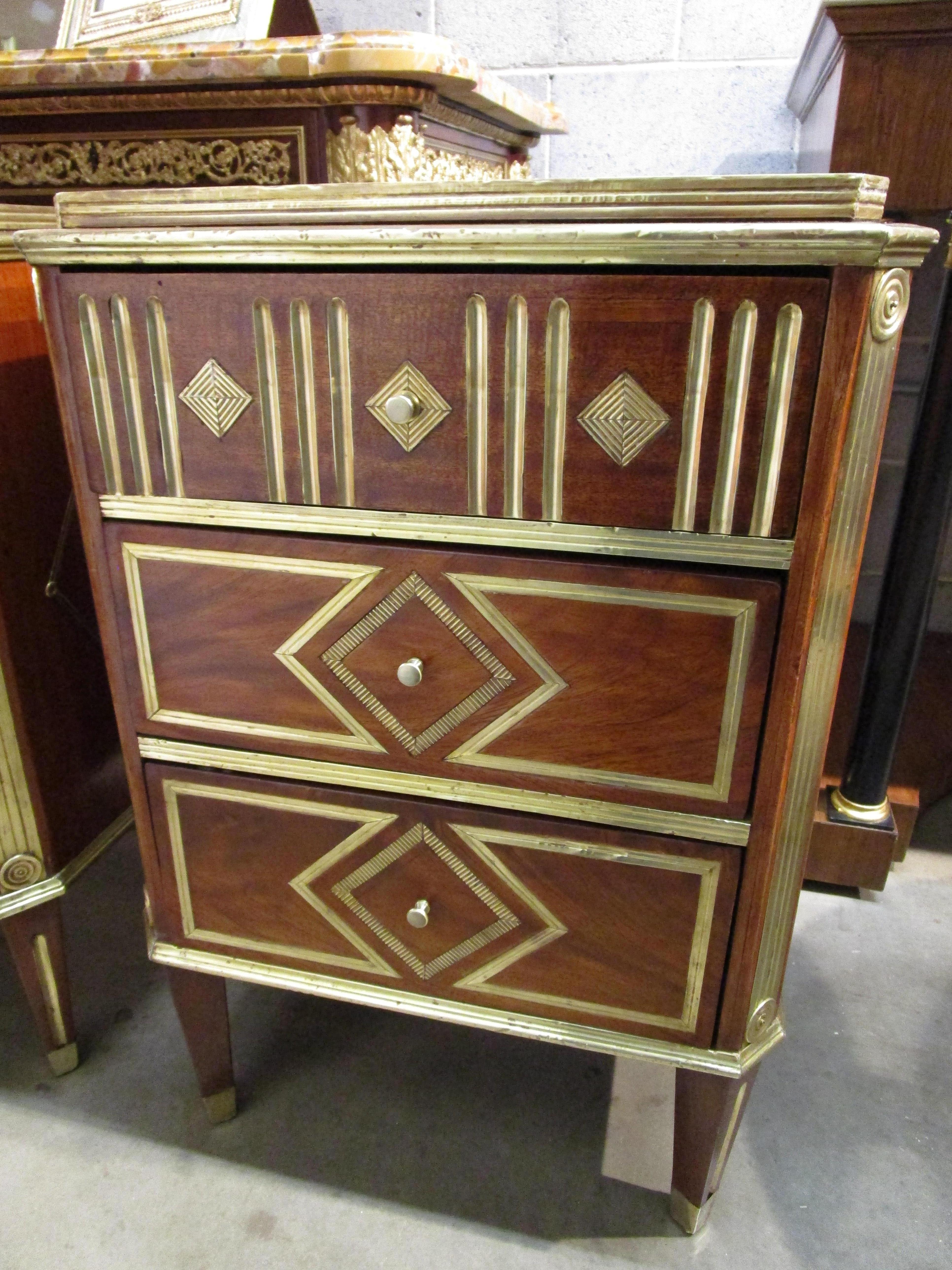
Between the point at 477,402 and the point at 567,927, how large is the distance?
0.45 m

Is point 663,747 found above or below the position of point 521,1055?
above

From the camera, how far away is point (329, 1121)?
990 mm

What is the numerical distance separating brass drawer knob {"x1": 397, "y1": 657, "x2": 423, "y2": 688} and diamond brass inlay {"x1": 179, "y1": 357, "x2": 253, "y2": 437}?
0.23 meters

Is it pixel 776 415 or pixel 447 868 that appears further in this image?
pixel 447 868

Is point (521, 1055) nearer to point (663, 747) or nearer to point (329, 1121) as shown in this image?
point (329, 1121)

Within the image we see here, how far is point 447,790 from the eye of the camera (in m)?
0.74

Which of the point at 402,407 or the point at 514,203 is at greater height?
the point at 514,203

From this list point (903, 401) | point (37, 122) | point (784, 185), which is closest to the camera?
point (784, 185)

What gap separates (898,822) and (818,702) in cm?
85

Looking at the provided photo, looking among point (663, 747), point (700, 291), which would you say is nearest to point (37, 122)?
point (700, 291)

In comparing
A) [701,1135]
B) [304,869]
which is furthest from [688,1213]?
[304,869]

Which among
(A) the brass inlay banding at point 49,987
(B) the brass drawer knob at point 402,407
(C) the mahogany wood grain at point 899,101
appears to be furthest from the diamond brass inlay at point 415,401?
(A) the brass inlay banding at point 49,987

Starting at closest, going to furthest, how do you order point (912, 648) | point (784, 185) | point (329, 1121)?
point (784, 185) < point (329, 1121) < point (912, 648)

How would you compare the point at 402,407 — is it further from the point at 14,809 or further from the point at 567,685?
the point at 14,809
